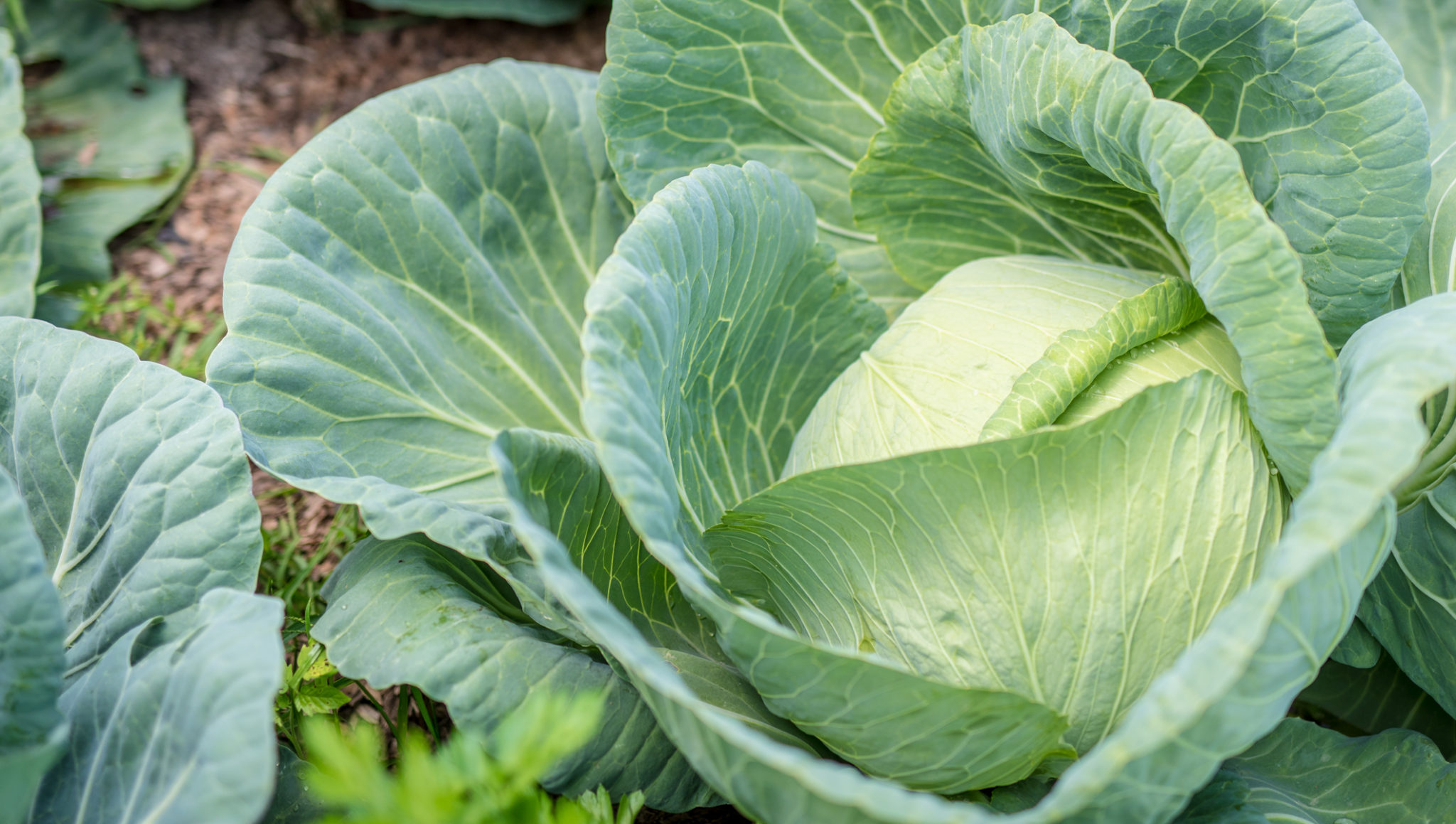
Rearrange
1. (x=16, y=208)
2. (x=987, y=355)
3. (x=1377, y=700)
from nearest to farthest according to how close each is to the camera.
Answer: (x=987, y=355) → (x=1377, y=700) → (x=16, y=208)

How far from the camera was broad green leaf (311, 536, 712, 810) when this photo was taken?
1.69 meters

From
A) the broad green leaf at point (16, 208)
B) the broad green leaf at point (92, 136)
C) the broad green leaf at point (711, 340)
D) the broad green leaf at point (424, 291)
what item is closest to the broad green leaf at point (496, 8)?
the broad green leaf at point (92, 136)

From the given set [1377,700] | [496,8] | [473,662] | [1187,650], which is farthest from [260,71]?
[1377,700]

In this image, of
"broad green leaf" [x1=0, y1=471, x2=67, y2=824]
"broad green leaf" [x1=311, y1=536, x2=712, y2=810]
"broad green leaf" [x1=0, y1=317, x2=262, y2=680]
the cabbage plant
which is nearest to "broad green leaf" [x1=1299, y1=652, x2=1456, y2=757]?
the cabbage plant

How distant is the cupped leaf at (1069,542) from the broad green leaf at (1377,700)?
40.7 inches

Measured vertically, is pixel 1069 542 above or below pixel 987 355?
below

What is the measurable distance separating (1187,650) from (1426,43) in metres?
2.05

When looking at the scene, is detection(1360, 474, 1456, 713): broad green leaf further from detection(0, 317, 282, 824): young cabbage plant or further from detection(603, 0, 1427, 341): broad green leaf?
detection(0, 317, 282, 824): young cabbage plant

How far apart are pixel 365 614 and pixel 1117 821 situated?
1.30 meters

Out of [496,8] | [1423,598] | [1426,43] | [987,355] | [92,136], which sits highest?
[1426,43]

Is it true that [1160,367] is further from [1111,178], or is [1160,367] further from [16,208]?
[16,208]

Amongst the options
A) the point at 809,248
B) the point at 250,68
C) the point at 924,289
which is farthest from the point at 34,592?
the point at 250,68

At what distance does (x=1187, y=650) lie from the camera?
1.44 meters

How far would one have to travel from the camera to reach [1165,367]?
1.75m
